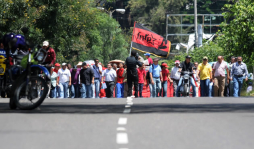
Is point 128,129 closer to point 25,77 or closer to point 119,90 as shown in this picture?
point 25,77

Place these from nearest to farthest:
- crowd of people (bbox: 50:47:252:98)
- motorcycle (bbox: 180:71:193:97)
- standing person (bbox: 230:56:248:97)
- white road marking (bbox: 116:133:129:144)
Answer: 1. white road marking (bbox: 116:133:129:144)
2. motorcycle (bbox: 180:71:193:97)
3. standing person (bbox: 230:56:248:97)
4. crowd of people (bbox: 50:47:252:98)

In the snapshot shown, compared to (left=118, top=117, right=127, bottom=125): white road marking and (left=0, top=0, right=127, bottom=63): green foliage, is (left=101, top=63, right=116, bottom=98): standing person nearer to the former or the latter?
(left=0, top=0, right=127, bottom=63): green foliage

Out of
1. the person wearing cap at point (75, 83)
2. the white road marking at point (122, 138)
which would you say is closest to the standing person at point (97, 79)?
the person wearing cap at point (75, 83)

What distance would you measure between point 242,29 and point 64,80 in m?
12.7

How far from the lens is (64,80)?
2694cm

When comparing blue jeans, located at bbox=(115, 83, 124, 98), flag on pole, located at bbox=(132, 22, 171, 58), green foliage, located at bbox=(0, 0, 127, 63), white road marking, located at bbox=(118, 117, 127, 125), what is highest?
green foliage, located at bbox=(0, 0, 127, 63)

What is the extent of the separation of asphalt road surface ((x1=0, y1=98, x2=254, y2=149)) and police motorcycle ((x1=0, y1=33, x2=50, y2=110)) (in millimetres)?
327

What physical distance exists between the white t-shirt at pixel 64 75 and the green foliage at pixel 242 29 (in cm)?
1180

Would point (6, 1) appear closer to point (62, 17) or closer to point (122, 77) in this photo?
point (62, 17)

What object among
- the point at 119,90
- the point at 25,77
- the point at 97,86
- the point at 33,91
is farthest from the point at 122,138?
the point at 97,86

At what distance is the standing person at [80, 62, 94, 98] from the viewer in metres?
26.2

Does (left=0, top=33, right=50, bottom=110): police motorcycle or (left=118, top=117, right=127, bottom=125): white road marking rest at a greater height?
(left=0, top=33, right=50, bottom=110): police motorcycle

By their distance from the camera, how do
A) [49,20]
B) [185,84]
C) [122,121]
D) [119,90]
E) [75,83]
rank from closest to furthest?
[122,121] < [185,84] < [119,90] < [75,83] < [49,20]

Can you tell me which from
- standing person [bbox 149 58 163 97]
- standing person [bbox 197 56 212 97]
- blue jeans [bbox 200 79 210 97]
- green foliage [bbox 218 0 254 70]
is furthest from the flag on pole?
blue jeans [bbox 200 79 210 97]
